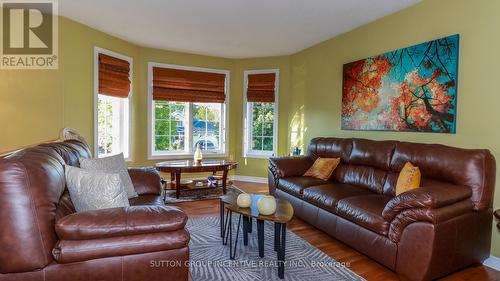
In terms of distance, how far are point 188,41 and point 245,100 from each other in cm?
170

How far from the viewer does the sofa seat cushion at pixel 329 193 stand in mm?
2865

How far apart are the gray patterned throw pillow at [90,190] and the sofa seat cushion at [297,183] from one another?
83.2 inches

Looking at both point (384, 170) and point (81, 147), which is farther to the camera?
point (384, 170)

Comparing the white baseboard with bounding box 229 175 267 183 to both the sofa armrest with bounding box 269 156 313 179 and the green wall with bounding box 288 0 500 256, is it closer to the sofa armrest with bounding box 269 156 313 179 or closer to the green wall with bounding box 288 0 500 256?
the green wall with bounding box 288 0 500 256

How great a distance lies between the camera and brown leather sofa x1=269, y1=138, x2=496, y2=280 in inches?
81.4

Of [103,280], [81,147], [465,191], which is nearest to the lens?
[103,280]

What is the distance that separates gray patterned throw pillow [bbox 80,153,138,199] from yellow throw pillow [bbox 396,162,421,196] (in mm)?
2494

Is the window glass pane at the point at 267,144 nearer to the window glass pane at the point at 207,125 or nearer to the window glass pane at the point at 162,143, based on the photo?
the window glass pane at the point at 207,125

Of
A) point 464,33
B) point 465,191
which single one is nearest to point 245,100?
point 464,33

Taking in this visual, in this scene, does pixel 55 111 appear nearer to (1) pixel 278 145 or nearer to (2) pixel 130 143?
(2) pixel 130 143

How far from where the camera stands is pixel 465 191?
2254 mm

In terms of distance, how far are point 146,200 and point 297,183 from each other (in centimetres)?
179

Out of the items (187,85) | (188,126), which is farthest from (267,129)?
(187,85)

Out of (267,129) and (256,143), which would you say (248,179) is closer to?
(256,143)
